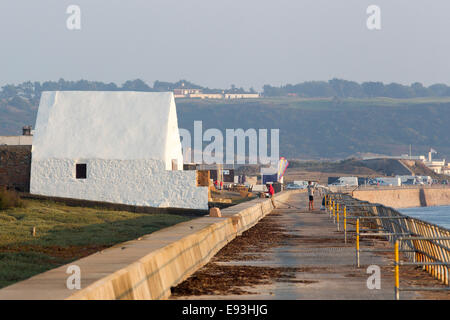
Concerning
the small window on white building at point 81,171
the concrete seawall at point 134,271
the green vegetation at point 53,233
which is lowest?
the green vegetation at point 53,233

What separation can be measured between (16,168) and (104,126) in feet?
21.2

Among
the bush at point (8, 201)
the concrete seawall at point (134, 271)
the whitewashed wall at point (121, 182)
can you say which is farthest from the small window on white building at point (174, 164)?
the concrete seawall at point (134, 271)

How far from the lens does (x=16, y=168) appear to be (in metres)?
59.3

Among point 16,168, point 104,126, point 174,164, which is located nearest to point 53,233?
point 104,126

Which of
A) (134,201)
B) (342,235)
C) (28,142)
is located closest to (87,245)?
(342,235)

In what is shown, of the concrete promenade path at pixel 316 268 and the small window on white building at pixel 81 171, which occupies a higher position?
the small window on white building at pixel 81 171

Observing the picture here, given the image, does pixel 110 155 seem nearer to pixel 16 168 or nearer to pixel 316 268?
pixel 16 168

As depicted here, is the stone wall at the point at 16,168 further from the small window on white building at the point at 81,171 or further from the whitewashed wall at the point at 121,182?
the small window on white building at the point at 81,171

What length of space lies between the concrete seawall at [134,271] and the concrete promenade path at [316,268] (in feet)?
2.30

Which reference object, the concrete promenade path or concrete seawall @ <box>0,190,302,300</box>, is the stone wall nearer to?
the concrete promenade path

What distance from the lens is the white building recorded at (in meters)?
58.4

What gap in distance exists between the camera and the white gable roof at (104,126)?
193ft

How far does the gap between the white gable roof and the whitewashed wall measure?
1.72ft
